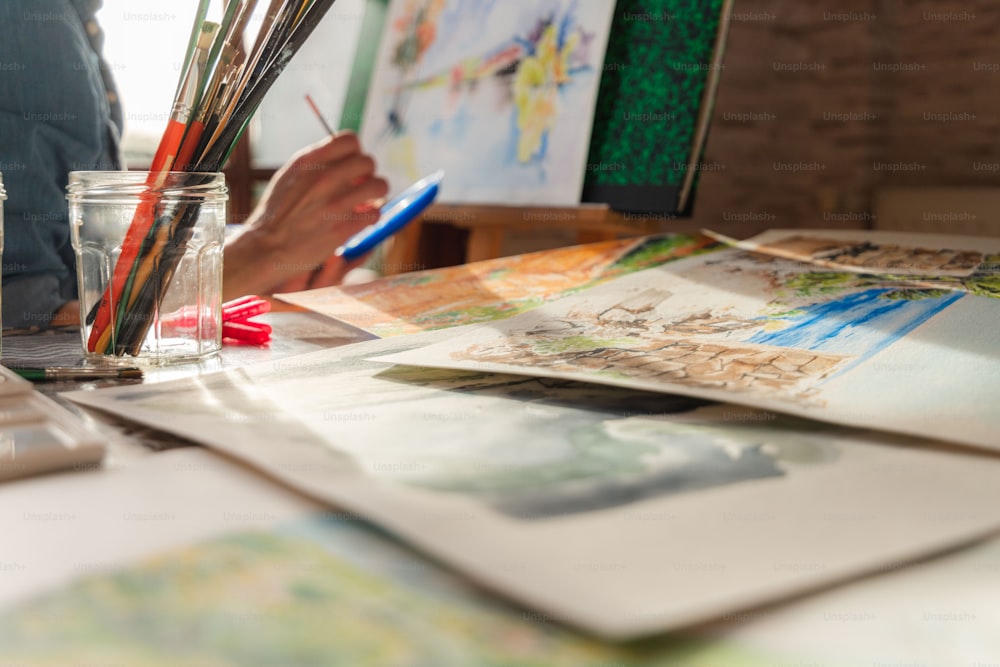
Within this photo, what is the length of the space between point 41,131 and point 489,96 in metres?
0.65

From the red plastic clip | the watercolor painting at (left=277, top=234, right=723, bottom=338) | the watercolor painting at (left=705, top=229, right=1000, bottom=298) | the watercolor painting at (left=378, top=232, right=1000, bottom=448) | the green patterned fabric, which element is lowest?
the red plastic clip

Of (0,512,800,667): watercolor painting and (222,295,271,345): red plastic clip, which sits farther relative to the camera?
(222,295,271,345): red plastic clip

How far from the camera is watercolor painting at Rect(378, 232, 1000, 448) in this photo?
1.02ft

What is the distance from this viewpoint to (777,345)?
391mm

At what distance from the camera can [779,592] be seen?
0.60 ft

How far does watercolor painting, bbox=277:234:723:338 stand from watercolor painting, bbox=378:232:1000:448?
4 cm

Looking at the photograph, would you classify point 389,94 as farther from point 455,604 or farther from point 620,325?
point 455,604

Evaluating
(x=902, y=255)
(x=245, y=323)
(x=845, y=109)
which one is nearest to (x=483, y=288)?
(x=245, y=323)

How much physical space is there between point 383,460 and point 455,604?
9 centimetres

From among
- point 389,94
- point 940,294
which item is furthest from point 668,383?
point 389,94

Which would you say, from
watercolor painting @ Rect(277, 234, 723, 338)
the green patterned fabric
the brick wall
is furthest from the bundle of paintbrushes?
the brick wall

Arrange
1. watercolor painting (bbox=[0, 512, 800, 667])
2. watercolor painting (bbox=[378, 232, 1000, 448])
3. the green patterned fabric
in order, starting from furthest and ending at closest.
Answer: the green patterned fabric, watercolor painting (bbox=[378, 232, 1000, 448]), watercolor painting (bbox=[0, 512, 800, 667])

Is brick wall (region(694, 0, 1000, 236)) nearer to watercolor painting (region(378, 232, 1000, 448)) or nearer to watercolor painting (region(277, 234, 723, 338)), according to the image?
watercolor painting (region(277, 234, 723, 338))

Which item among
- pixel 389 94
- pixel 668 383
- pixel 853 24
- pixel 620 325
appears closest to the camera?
pixel 668 383
